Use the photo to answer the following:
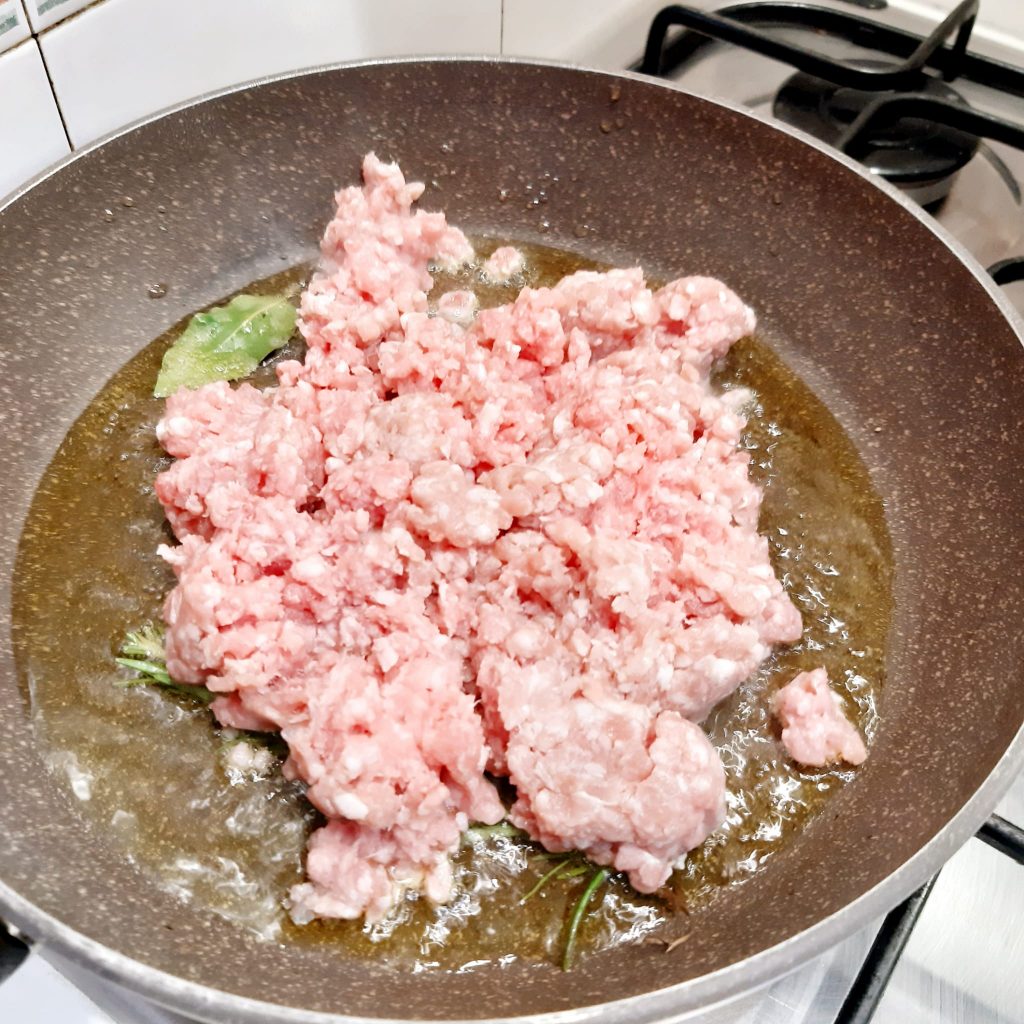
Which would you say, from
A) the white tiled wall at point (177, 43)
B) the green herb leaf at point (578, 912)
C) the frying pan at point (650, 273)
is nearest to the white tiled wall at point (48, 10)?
the white tiled wall at point (177, 43)

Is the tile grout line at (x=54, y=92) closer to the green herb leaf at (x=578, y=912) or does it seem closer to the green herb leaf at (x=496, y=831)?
the green herb leaf at (x=496, y=831)

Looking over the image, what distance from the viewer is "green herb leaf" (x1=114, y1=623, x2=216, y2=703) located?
1.38 meters

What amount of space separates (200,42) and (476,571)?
110cm

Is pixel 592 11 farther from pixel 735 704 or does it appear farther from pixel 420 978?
pixel 420 978

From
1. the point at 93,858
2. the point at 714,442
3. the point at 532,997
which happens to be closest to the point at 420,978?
the point at 532,997

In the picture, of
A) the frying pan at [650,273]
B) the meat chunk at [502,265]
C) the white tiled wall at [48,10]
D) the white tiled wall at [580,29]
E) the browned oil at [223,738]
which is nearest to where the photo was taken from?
the frying pan at [650,273]

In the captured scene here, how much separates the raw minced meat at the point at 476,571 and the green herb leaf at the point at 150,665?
46mm

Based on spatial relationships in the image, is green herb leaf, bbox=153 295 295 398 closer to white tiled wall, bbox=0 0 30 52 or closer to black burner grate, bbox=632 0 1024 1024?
white tiled wall, bbox=0 0 30 52

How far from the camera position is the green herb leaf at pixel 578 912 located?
1199 millimetres

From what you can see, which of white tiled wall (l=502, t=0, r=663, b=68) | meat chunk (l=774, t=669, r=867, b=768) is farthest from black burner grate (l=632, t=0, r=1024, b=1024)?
meat chunk (l=774, t=669, r=867, b=768)

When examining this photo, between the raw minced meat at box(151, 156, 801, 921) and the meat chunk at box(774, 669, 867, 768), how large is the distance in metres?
0.08

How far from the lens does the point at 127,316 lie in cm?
173

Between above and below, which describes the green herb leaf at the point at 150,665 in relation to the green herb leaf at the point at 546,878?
above

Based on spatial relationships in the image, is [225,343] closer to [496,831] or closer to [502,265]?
[502,265]
